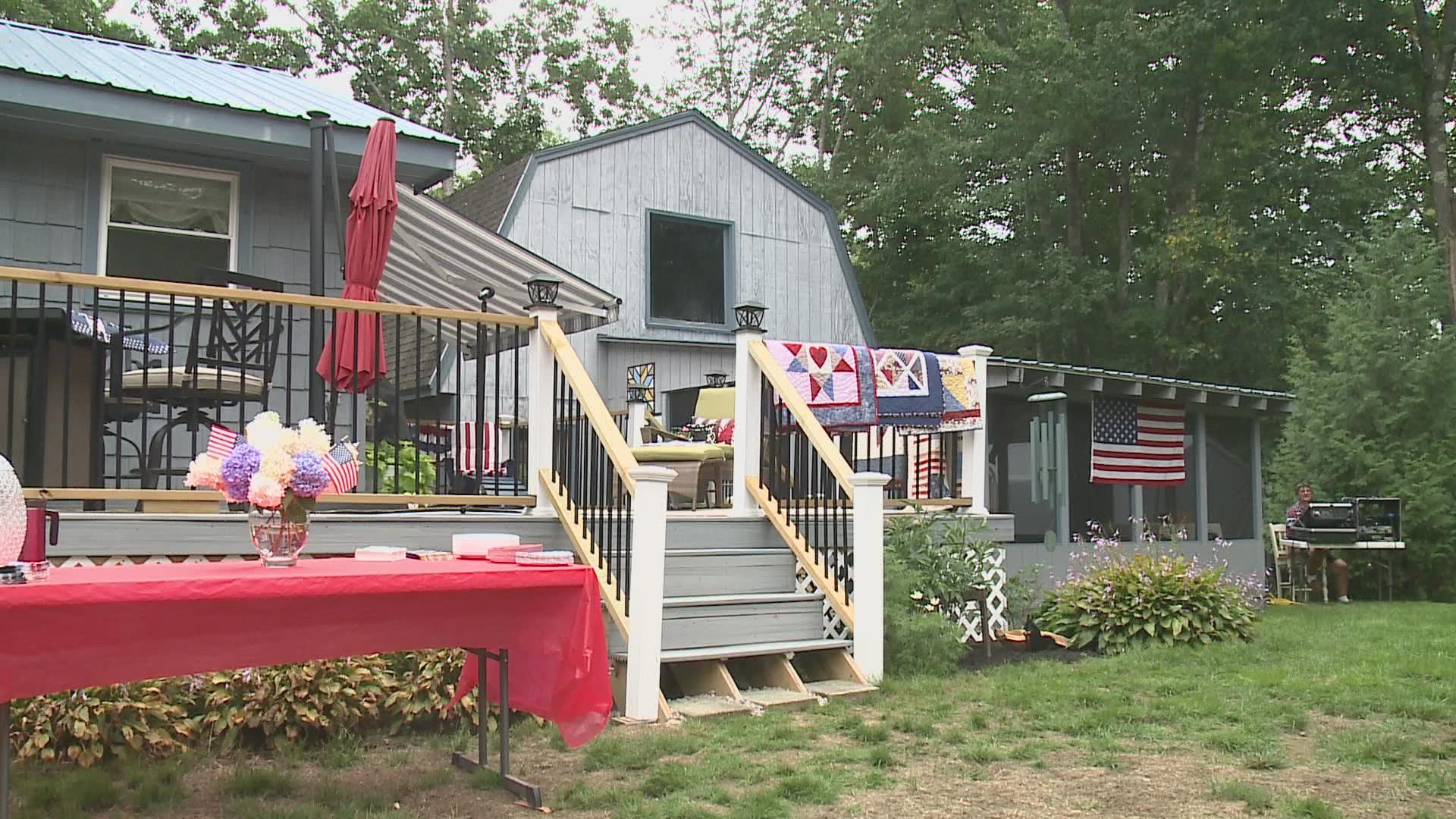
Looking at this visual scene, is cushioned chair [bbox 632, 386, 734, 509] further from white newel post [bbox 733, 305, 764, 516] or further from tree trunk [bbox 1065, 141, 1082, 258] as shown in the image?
tree trunk [bbox 1065, 141, 1082, 258]

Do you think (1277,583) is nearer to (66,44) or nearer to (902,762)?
(902,762)

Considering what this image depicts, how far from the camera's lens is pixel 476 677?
4730mm

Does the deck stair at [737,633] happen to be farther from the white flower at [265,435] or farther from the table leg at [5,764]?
the table leg at [5,764]

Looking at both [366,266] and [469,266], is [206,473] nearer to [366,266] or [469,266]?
[366,266]

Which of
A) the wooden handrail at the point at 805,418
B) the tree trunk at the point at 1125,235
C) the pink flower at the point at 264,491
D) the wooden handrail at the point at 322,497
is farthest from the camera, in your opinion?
the tree trunk at the point at 1125,235

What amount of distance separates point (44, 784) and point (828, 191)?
2053 cm

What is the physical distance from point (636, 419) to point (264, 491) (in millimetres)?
7310

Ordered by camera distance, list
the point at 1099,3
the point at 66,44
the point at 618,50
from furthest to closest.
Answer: the point at 618,50 < the point at 1099,3 < the point at 66,44

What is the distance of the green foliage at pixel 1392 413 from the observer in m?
15.1

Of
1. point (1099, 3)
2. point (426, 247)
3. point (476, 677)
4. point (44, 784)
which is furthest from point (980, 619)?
point (1099, 3)

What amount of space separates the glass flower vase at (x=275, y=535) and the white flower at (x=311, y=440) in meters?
0.20

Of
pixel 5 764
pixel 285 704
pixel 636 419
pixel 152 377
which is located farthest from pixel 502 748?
pixel 636 419

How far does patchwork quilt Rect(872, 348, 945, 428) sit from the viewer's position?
8.44m

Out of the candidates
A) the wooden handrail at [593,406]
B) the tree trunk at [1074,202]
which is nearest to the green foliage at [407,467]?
the wooden handrail at [593,406]
